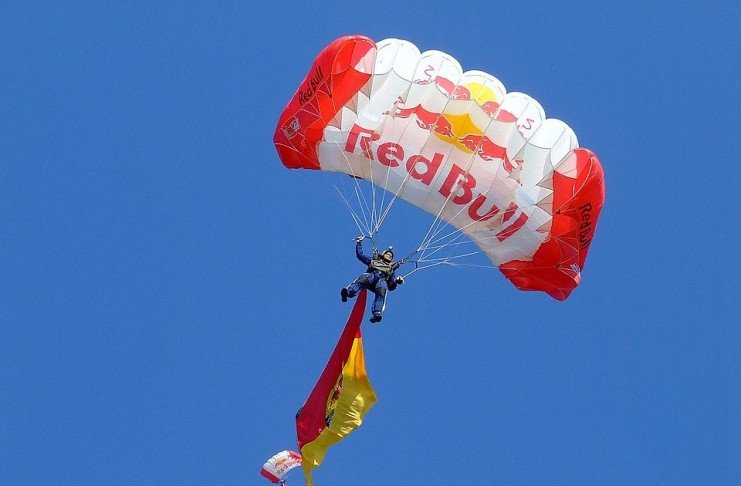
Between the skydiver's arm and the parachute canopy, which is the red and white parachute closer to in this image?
the skydiver's arm

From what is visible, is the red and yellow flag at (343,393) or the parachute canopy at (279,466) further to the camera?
the parachute canopy at (279,466)

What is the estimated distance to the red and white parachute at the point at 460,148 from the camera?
28047mm

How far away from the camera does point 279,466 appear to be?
29484 mm

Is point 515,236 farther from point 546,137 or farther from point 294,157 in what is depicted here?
point 294,157

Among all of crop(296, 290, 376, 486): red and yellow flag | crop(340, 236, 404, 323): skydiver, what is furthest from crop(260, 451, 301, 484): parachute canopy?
crop(340, 236, 404, 323): skydiver

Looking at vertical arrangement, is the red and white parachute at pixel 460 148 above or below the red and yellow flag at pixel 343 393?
above

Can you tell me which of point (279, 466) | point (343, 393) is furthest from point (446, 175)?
point (279, 466)

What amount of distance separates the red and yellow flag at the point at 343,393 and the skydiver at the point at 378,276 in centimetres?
61

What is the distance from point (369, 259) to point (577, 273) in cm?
354

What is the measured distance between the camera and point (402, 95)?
28484 mm

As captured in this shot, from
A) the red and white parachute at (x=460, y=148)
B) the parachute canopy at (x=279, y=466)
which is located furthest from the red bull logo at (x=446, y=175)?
the parachute canopy at (x=279, y=466)

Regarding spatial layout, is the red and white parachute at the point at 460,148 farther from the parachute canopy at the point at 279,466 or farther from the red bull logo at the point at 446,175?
the parachute canopy at the point at 279,466

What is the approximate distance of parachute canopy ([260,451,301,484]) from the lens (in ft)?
96.5

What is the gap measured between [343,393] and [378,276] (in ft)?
6.93
